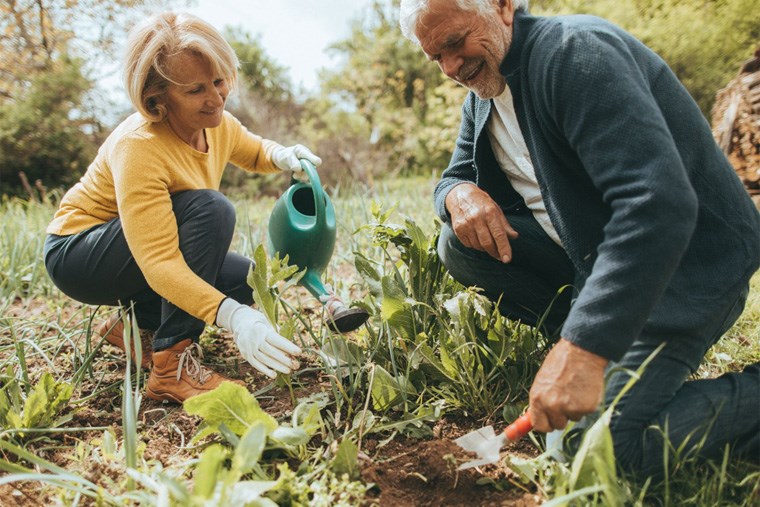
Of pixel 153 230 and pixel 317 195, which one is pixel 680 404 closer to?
pixel 317 195

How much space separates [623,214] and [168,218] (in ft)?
3.55

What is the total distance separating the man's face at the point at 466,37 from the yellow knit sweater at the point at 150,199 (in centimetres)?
74

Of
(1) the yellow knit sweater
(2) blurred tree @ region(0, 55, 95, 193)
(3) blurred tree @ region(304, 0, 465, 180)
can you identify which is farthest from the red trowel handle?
(3) blurred tree @ region(304, 0, 465, 180)

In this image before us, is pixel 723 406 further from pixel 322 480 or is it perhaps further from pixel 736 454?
pixel 322 480

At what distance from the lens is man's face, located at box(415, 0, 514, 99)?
1.18 m

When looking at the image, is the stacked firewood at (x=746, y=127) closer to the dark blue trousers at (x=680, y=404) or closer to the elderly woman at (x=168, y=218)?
the dark blue trousers at (x=680, y=404)

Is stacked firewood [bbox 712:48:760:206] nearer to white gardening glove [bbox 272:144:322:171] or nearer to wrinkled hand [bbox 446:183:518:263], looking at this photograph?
wrinkled hand [bbox 446:183:518:263]

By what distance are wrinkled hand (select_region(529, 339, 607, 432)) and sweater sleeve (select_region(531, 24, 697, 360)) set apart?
2cm

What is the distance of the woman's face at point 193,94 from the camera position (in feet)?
4.77

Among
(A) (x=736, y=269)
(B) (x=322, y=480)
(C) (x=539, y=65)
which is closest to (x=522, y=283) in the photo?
(A) (x=736, y=269)

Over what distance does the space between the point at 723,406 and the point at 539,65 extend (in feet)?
2.37

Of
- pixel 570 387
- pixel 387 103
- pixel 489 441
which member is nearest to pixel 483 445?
pixel 489 441

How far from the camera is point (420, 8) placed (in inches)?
47.0

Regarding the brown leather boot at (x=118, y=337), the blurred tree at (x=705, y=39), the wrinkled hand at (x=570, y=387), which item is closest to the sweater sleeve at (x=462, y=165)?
the wrinkled hand at (x=570, y=387)
